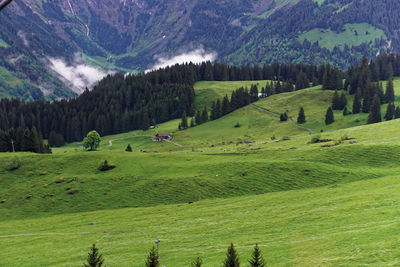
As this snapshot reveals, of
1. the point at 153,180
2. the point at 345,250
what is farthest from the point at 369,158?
the point at 345,250

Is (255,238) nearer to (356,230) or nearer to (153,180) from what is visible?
(356,230)

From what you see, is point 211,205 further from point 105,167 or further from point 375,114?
point 375,114

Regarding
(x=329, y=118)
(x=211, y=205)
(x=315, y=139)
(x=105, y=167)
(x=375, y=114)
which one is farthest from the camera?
(x=329, y=118)

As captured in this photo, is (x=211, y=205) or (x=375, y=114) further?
(x=375, y=114)

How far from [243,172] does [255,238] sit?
47428 millimetres

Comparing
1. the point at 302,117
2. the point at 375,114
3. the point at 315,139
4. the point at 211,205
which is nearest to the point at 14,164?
the point at 211,205

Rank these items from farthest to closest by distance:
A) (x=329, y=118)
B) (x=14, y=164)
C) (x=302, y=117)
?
1. (x=302, y=117)
2. (x=329, y=118)
3. (x=14, y=164)

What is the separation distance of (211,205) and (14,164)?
75736mm

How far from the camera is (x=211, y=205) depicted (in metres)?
72.4

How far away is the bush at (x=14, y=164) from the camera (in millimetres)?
115750

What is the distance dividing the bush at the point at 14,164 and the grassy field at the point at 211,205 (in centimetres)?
156

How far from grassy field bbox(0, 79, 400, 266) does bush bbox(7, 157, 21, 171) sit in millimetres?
1559

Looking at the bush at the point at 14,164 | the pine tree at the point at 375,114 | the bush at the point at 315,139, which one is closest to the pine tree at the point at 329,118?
the pine tree at the point at 375,114

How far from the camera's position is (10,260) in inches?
1989
